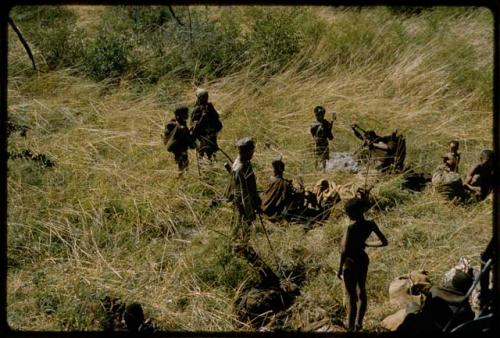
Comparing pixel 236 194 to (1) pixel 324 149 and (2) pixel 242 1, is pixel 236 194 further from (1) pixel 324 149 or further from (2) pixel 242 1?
(2) pixel 242 1

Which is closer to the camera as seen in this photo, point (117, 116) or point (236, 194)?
point (236, 194)

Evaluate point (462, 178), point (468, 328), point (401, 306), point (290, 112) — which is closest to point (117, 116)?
point (290, 112)

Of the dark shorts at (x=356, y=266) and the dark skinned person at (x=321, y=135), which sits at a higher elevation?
the dark shorts at (x=356, y=266)

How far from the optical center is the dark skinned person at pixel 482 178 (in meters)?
8.18

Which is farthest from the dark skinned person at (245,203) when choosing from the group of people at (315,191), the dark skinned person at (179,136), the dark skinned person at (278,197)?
the dark skinned person at (179,136)

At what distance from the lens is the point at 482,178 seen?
8.23m

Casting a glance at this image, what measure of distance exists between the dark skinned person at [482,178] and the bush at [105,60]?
572 centimetres

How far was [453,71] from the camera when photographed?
11453mm

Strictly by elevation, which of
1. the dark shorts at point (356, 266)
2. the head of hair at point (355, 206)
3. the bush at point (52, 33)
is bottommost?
the bush at point (52, 33)

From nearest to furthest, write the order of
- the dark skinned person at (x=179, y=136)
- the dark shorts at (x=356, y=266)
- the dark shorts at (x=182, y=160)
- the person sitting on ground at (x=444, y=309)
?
the person sitting on ground at (x=444, y=309) → the dark shorts at (x=356, y=266) → the dark skinned person at (x=179, y=136) → the dark shorts at (x=182, y=160)

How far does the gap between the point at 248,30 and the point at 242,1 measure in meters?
9.66

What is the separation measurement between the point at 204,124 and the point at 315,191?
150 cm

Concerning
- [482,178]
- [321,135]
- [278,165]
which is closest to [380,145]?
[321,135]

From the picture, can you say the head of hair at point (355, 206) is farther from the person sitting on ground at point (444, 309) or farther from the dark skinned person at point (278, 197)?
the dark skinned person at point (278, 197)
